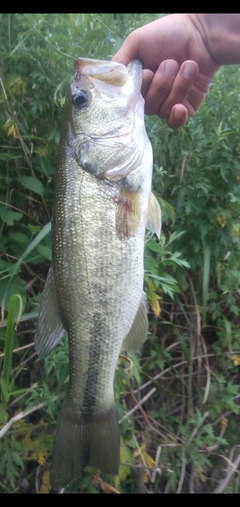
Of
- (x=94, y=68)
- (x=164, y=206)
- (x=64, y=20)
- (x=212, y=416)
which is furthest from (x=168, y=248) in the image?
(x=64, y=20)

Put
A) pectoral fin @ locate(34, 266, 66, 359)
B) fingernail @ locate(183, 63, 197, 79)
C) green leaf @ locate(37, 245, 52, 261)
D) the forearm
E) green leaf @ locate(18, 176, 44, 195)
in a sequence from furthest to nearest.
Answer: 1. green leaf @ locate(18, 176, 44, 195)
2. green leaf @ locate(37, 245, 52, 261)
3. the forearm
4. fingernail @ locate(183, 63, 197, 79)
5. pectoral fin @ locate(34, 266, 66, 359)

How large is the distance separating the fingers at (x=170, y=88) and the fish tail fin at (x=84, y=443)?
1.11 meters

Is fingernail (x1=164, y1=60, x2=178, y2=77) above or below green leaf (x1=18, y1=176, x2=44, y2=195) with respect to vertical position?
above

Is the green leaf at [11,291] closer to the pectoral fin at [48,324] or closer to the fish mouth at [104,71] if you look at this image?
the pectoral fin at [48,324]

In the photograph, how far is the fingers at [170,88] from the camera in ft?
5.39

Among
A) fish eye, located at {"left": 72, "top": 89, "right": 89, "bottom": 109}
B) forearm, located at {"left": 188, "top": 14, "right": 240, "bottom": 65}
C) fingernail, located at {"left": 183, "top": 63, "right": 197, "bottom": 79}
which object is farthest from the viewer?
forearm, located at {"left": 188, "top": 14, "right": 240, "bottom": 65}

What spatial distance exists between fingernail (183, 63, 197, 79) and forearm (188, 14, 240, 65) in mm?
311

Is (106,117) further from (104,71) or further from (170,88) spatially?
(170,88)

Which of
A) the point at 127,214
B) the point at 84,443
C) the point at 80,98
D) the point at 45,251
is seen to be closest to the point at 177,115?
the point at 80,98

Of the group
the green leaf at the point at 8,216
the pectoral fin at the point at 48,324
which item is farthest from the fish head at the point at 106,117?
the green leaf at the point at 8,216

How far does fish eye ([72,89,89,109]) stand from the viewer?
1484 millimetres

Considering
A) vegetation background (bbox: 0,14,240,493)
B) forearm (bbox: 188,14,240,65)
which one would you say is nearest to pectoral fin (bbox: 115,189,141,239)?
vegetation background (bbox: 0,14,240,493)

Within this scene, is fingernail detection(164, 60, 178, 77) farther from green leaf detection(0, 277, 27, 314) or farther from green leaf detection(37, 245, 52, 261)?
green leaf detection(0, 277, 27, 314)

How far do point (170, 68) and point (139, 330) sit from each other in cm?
99
